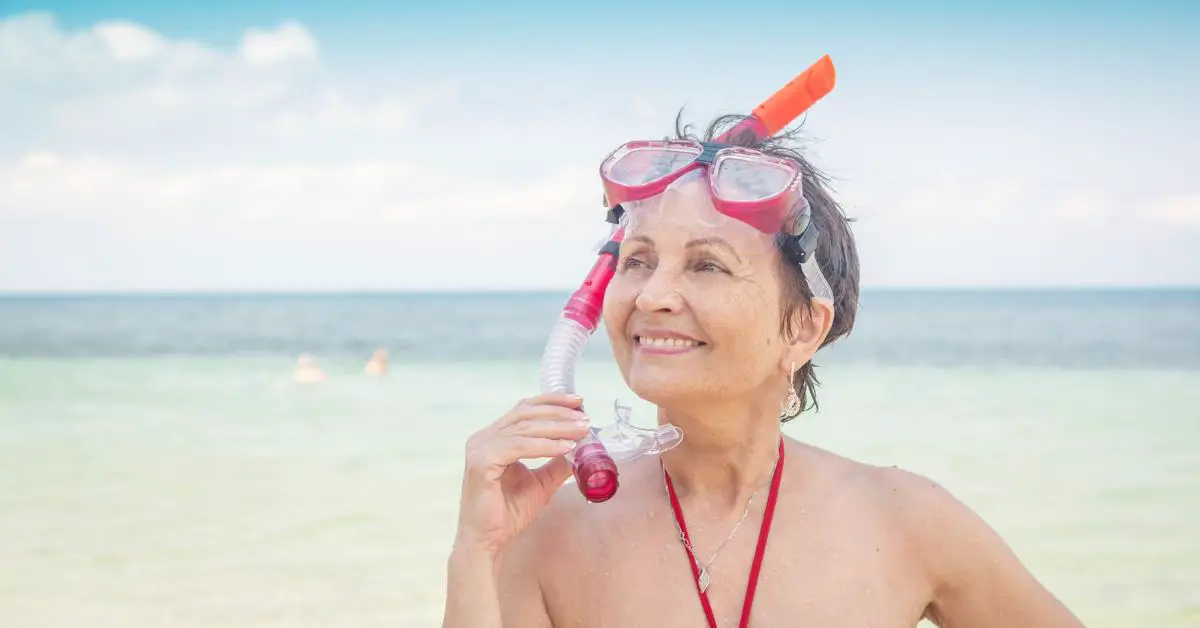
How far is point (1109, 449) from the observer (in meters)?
8.29

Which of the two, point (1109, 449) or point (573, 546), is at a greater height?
point (573, 546)

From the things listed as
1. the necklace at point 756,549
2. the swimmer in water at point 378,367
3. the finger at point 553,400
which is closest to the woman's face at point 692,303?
the finger at point 553,400

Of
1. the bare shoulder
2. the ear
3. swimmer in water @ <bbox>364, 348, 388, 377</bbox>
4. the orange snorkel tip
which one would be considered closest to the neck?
the ear

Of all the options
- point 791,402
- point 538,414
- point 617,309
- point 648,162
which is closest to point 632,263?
point 617,309

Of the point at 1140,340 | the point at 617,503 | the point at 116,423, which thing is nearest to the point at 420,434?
the point at 116,423

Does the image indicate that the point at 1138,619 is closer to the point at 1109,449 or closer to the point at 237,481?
the point at 1109,449

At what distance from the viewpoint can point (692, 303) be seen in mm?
1842

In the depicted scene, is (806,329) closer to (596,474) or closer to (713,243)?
(713,243)

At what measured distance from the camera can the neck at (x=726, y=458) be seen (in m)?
1.98

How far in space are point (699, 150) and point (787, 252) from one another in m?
0.26

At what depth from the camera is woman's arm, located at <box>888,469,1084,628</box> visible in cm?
203

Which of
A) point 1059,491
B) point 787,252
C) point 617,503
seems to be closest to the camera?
point 787,252

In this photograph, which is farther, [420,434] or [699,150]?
[420,434]

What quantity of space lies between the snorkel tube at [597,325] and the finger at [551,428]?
2cm
